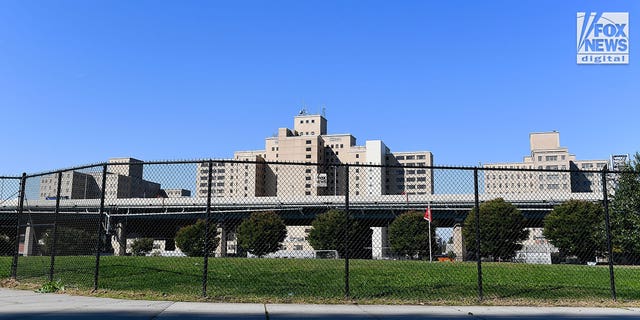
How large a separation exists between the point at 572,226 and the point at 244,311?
45.9 m

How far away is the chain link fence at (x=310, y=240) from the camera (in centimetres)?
1105

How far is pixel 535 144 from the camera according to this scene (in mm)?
194875

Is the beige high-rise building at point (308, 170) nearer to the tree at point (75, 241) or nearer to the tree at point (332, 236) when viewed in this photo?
the tree at point (332, 236)

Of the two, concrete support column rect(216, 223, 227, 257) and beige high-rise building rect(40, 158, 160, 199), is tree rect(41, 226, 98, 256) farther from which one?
concrete support column rect(216, 223, 227, 257)

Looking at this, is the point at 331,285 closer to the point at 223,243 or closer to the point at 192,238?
the point at 223,243

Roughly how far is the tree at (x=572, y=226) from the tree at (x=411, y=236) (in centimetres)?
1181

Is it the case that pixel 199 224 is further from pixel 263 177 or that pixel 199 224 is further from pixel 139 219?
pixel 263 177

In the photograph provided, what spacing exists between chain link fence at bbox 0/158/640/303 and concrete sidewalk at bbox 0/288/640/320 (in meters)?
0.90

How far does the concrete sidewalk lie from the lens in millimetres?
7934

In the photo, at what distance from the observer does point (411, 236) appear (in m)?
53.7

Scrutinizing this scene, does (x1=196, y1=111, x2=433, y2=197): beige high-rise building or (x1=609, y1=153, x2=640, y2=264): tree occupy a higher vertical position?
(x1=196, y1=111, x2=433, y2=197): beige high-rise building

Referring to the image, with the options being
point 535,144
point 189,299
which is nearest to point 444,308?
point 189,299

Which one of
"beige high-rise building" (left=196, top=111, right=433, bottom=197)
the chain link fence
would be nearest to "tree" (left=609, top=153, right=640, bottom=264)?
the chain link fence

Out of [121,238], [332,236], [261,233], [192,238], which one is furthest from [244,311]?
[332,236]
